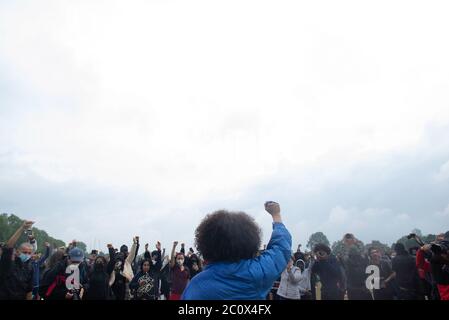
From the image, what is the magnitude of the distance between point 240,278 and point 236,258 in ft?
0.53

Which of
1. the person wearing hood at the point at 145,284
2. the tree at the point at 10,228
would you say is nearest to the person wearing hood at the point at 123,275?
the person wearing hood at the point at 145,284

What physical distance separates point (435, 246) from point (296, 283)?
12.3 ft

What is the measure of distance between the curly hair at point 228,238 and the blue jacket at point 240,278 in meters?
0.06

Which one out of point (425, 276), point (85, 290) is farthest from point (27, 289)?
point (425, 276)

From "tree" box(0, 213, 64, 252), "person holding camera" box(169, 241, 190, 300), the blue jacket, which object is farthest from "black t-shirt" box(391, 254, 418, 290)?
"tree" box(0, 213, 64, 252)

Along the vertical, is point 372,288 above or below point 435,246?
below

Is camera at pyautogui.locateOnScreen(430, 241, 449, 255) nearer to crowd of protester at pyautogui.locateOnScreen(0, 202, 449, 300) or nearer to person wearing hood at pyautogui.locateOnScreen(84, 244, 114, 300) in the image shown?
crowd of protester at pyautogui.locateOnScreen(0, 202, 449, 300)

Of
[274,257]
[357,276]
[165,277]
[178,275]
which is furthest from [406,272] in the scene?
[274,257]

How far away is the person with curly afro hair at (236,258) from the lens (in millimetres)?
2721

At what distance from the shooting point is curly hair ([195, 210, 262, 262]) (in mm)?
2842
